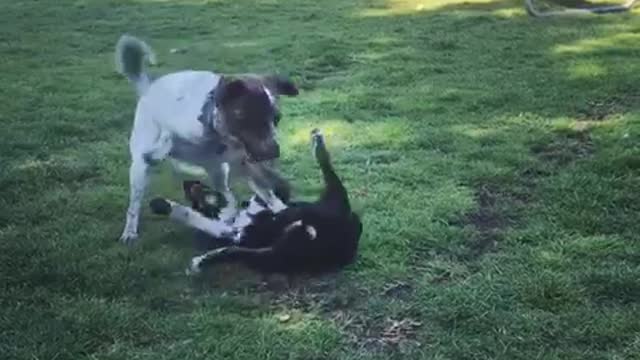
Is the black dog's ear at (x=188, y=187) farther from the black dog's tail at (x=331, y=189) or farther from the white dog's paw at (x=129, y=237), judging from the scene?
the black dog's tail at (x=331, y=189)

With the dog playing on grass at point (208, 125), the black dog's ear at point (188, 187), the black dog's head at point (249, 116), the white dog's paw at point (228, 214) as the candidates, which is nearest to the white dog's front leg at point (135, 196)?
the dog playing on grass at point (208, 125)

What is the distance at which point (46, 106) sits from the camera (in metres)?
5.91

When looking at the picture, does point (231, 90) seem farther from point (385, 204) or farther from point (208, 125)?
point (385, 204)

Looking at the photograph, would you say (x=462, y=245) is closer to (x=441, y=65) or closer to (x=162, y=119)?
(x=162, y=119)

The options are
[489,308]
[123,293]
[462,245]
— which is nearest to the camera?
[489,308]

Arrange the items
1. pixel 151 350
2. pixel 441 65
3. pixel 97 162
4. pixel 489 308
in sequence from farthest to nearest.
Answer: pixel 441 65 < pixel 97 162 < pixel 489 308 < pixel 151 350

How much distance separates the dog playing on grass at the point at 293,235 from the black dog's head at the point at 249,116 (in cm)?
28

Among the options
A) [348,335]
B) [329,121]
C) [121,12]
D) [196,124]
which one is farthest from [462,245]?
[121,12]

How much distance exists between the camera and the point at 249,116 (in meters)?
3.07

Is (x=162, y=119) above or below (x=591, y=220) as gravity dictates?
above

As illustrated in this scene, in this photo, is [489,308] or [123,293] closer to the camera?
[489,308]

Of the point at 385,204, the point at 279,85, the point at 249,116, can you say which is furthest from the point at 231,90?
the point at 385,204

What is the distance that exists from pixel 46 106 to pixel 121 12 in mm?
3804

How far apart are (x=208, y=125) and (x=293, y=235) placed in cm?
44
